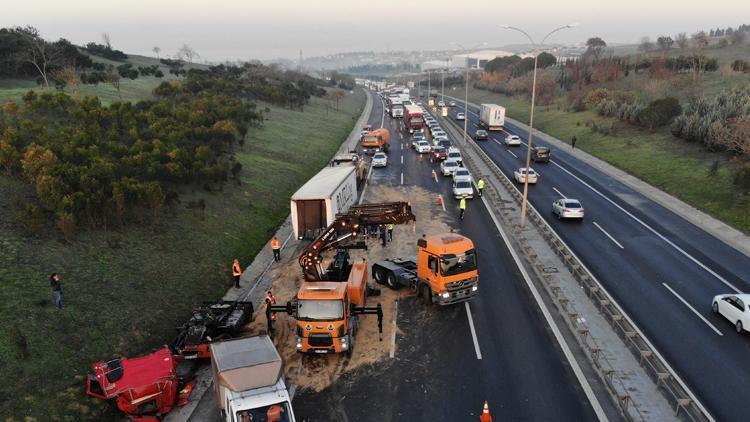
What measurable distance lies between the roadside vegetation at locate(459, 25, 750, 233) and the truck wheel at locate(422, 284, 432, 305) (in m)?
20.8

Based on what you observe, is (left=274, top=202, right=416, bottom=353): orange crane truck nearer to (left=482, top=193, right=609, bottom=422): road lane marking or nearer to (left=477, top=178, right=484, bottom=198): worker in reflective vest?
(left=482, top=193, right=609, bottom=422): road lane marking

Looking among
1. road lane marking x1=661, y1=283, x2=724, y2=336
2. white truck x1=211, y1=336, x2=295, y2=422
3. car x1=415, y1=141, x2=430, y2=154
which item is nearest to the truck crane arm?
white truck x1=211, y1=336, x2=295, y2=422

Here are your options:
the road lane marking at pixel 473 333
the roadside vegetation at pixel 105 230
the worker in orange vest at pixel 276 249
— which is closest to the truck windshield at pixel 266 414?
the roadside vegetation at pixel 105 230

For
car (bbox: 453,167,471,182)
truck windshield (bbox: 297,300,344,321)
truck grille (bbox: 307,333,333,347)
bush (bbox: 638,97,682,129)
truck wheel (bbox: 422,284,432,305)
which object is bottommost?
truck wheel (bbox: 422,284,432,305)

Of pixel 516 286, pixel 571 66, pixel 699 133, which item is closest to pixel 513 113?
pixel 571 66

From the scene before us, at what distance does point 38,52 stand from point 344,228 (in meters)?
50.6

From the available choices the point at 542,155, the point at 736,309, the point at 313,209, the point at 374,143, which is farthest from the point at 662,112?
the point at 313,209

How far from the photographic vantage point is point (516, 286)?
2127 cm

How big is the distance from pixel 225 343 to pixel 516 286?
13.1m

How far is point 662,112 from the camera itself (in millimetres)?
52531

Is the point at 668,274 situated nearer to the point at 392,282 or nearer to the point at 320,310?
the point at 392,282

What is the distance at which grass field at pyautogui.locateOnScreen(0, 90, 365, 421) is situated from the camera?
44.3 feet

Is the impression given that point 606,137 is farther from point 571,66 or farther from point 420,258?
point 571,66

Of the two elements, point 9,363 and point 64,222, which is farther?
point 64,222
